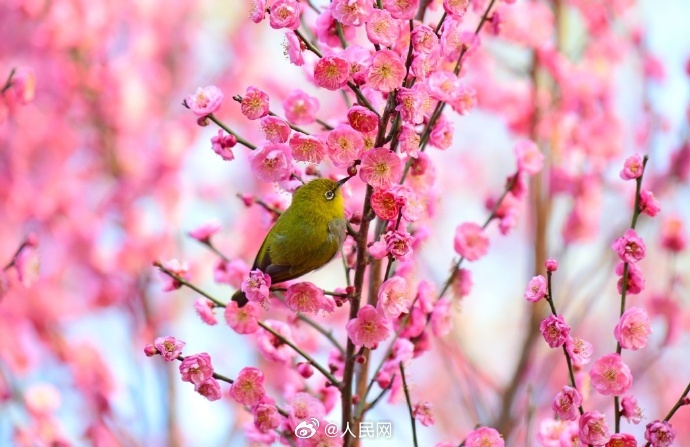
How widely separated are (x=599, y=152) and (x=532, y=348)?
1.11 meters

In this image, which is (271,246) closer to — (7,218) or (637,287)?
(637,287)

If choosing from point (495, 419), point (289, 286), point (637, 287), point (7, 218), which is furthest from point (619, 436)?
point (7, 218)

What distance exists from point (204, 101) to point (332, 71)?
285 mm

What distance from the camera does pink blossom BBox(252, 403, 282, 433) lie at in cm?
155

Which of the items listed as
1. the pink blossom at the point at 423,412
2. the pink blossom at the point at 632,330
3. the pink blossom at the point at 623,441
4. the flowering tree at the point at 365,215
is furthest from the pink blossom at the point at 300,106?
the pink blossom at the point at 623,441

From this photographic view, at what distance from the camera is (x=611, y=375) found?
1522 mm

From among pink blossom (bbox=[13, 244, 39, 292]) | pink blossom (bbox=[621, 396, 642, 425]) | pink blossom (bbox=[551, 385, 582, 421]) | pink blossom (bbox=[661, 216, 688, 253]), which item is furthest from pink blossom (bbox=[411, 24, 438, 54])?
pink blossom (bbox=[661, 216, 688, 253])

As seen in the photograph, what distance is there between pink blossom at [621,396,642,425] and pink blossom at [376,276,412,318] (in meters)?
0.47

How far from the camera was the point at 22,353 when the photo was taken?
3689 mm

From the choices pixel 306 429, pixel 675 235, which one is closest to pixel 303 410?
pixel 306 429

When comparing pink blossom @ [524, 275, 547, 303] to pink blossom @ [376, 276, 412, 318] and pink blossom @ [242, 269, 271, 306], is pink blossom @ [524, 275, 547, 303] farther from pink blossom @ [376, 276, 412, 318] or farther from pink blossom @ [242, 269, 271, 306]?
pink blossom @ [242, 269, 271, 306]

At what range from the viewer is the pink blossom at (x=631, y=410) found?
1.52 metres

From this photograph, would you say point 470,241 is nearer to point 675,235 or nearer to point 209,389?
point 209,389

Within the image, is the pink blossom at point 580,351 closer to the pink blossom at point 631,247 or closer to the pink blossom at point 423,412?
the pink blossom at point 631,247
